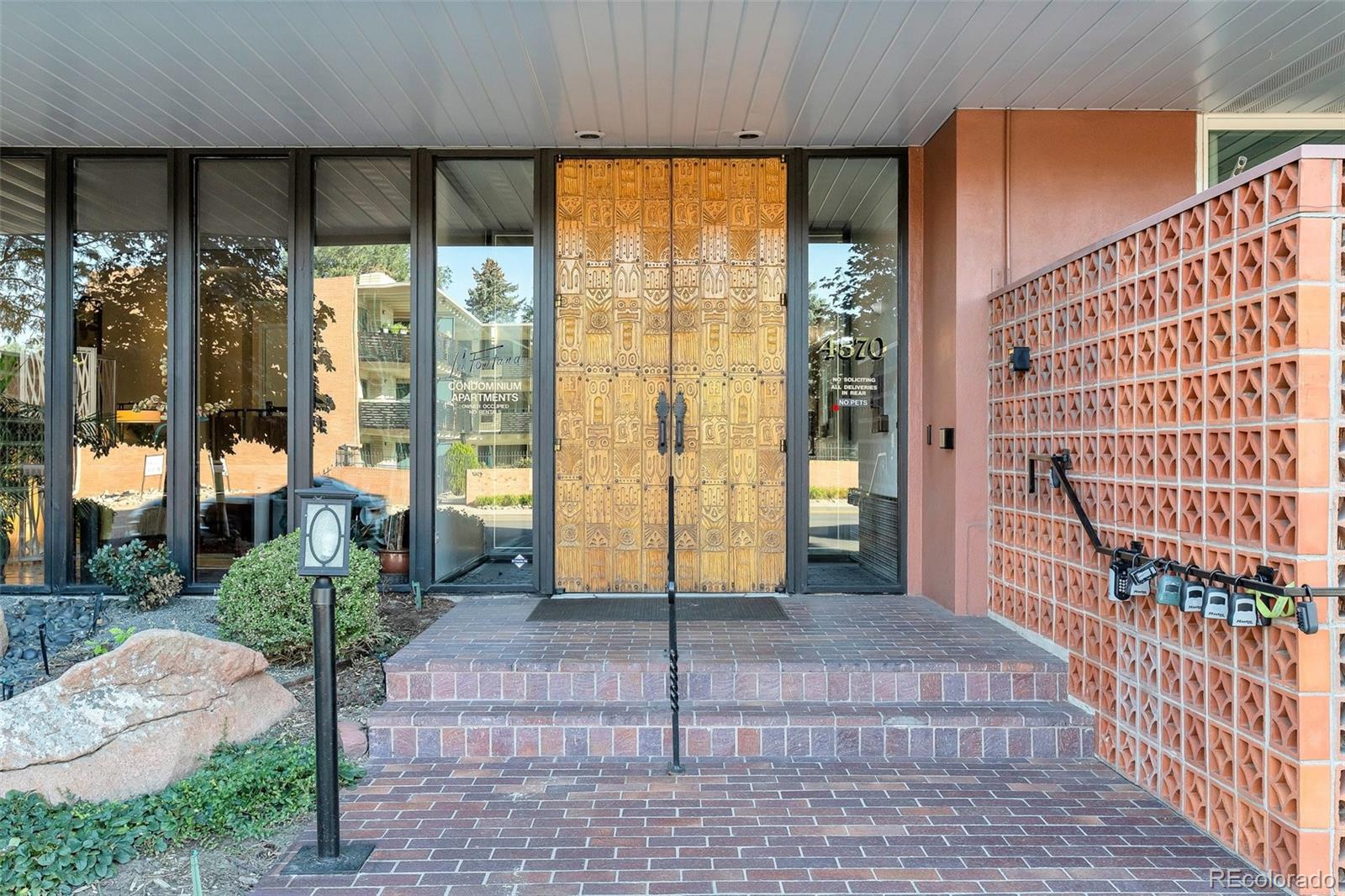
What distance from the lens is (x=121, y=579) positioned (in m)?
5.41

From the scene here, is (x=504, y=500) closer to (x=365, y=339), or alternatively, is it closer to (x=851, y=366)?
(x=365, y=339)

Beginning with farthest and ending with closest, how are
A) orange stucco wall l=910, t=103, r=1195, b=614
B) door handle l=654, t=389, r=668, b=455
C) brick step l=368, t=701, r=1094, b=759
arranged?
door handle l=654, t=389, r=668, b=455 < orange stucco wall l=910, t=103, r=1195, b=614 < brick step l=368, t=701, r=1094, b=759

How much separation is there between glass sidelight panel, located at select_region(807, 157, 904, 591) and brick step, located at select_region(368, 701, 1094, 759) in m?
2.04

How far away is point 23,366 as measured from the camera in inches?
230

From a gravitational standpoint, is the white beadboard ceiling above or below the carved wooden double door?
above

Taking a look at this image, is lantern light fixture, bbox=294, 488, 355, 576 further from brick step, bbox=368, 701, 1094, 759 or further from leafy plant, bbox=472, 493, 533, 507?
leafy plant, bbox=472, 493, 533, 507

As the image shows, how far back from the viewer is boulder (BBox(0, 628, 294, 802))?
3.07 meters

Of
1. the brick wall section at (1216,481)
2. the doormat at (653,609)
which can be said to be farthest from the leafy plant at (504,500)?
the brick wall section at (1216,481)

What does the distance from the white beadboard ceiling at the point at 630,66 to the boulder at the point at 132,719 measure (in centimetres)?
304

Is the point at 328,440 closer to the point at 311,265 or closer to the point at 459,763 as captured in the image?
the point at 311,265

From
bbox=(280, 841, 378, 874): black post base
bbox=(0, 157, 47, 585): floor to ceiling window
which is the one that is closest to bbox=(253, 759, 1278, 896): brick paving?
bbox=(280, 841, 378, 874): black post base

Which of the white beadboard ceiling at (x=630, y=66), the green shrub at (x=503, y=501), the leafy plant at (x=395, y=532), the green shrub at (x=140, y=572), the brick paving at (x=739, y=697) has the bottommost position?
the brick paving at (x=739, y=697)

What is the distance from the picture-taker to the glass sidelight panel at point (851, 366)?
5.73 meters

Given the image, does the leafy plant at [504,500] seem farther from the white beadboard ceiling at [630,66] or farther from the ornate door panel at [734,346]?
the white beadboard ceiling at [630,66]
